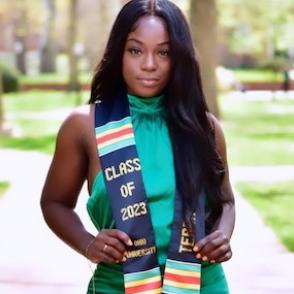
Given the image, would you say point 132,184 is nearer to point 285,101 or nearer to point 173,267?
point 173,267

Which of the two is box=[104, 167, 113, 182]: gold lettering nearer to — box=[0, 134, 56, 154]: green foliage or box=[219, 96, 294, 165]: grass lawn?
box=[219, 96, 294, 165]: grass lawn

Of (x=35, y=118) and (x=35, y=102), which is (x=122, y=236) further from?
(x=35, y=102)

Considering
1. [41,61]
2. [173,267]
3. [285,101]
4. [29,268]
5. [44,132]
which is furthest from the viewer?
[41,61]

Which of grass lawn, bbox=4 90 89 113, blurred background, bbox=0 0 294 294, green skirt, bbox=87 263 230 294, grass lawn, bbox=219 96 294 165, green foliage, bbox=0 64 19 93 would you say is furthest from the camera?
green foliage, bbox=0 64 19 93

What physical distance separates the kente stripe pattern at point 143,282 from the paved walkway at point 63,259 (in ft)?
13.6

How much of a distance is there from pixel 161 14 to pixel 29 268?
491 centimetres

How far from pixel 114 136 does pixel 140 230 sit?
0.78 ft

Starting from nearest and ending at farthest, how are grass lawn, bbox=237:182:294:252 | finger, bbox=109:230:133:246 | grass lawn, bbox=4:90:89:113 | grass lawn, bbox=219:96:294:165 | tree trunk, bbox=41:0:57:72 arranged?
finger, bbox=109:230:133:246 → grass lawn, bbox=237:182:294:252 → grass lawn, bbox=219:96:294:165 → grass lawn, bbox=4:90:89:113 → tree trunk, bbox=41:0:57:72

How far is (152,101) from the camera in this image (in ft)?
7.68

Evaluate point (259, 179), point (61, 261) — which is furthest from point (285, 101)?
point (61, 261)

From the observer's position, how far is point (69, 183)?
239cm

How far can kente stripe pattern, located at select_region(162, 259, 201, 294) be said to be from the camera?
2184 millimetres

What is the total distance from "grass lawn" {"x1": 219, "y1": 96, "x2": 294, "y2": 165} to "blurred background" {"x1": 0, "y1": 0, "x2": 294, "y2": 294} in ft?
0.07

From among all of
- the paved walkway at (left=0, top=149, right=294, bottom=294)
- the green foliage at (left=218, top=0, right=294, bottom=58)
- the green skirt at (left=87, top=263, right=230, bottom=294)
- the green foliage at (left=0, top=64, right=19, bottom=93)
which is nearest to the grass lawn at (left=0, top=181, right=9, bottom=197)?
the paved walkway at (left=0, top=149, right=294, bottom=294)
